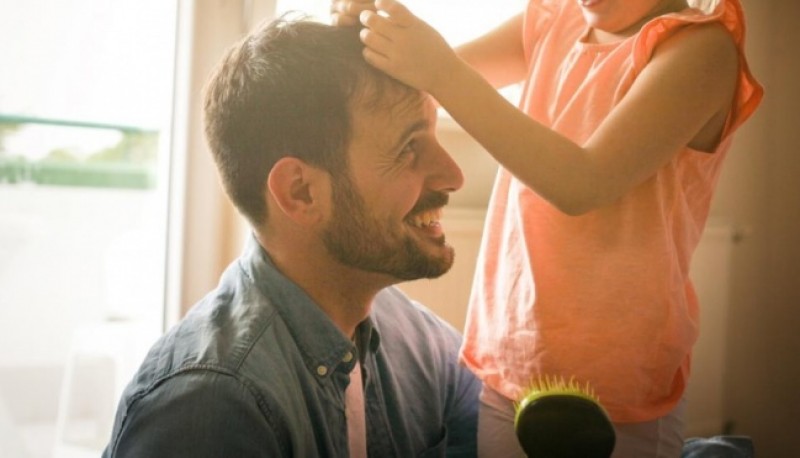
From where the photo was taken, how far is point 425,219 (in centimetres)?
101

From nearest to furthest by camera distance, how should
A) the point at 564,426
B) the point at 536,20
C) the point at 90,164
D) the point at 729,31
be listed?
the point at 564,426 < the point at 729,31 < the point at 536,20 < the point at 90,164

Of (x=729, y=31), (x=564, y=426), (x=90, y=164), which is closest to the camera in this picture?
(x=564, y=426)

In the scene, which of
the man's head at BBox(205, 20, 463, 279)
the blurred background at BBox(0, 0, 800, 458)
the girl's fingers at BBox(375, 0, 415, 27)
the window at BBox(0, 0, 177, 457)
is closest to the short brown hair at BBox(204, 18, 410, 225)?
the man's head at BBox(205, 20, 463, 279)

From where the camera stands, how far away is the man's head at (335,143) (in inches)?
36.9

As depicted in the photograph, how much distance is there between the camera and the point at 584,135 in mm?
975

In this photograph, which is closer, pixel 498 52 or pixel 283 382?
pixel 283 382

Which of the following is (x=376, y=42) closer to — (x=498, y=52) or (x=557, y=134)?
(x=557, y=134)

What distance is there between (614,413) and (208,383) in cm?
50

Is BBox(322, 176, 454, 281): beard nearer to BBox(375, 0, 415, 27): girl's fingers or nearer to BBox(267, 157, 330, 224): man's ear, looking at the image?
BBox(267, 157, 330, 224): man's ear

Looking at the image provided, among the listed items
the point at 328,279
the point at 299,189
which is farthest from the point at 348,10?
the point at 328,279

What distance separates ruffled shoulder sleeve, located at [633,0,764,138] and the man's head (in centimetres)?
27

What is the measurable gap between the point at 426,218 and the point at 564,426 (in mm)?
345

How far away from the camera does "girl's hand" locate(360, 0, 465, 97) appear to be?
840 millimetres

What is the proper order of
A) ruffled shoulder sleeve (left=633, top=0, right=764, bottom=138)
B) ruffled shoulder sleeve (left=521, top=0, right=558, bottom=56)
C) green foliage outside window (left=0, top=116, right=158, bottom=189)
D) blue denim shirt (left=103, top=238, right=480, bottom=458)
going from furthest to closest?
green foliage outside window (left=0, top=116, right=158, bottom=189) → ruffled shoulder sleeve (left=521, top=0, right=558, bottom=56) → ruffled shoulder sleeve (left=633, top=0, right=764, bottom=138) → blue denim shirt (left=103, top=238, right=480, bottom=458)
